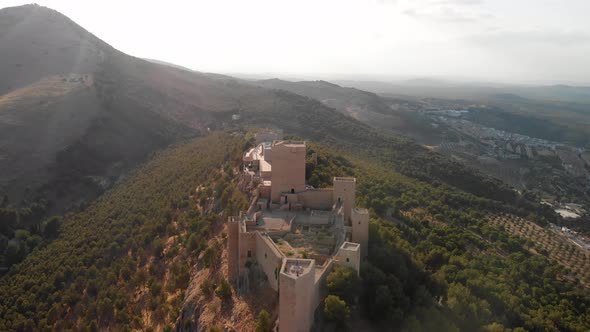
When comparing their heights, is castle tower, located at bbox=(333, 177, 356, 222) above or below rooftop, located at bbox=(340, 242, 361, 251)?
above

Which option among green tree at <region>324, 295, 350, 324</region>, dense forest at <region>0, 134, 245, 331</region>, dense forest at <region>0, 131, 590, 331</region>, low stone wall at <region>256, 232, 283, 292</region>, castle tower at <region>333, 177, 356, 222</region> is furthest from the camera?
dense forest at <region>0, 134, 245, 331</region>

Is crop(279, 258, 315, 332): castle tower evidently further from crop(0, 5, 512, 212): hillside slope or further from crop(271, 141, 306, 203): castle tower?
crop(0, 5, 512, 212): hillside slope

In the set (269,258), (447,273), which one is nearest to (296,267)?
(269,258)

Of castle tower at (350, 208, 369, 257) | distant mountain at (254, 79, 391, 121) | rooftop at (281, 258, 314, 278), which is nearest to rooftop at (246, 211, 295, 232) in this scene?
castle tower at (350, 208, 369, 257)

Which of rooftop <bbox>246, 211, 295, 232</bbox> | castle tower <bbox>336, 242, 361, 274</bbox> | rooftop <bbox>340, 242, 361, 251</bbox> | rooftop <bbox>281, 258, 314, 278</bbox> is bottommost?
rooftop <bbox>246, 211, 295, 232</bbox>

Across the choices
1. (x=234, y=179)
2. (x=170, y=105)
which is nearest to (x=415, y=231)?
(x=234, y=179)

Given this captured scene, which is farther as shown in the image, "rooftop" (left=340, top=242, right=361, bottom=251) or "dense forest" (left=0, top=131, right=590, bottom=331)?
"dense forest" (left=0, top=131, right=590, bottom=331)

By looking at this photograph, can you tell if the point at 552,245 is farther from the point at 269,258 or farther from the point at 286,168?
the point at 269,258
